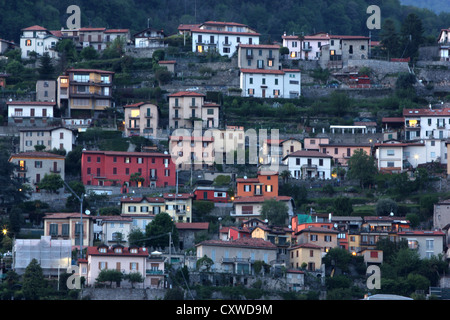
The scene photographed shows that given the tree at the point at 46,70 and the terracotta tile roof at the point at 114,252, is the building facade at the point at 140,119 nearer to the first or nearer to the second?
the tree at the point at 46,70

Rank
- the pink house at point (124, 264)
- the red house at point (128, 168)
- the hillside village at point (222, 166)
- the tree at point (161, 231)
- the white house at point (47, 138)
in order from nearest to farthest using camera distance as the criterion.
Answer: the pink house at point (124, 264) < the hillside village at point (222, 166) < the tree at point (161, 231) < the red house at point (128, 168) < the white house at point (47, 138)

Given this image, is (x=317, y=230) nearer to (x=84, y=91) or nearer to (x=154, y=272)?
(x=154, y=272)

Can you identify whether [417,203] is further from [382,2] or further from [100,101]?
[382,2]

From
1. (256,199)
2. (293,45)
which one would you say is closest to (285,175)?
(256,199)

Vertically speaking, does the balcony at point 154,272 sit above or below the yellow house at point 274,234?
below

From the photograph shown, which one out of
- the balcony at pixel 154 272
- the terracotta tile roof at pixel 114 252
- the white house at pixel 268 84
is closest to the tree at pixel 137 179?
the terracotta tile roof at pixel 114 252
